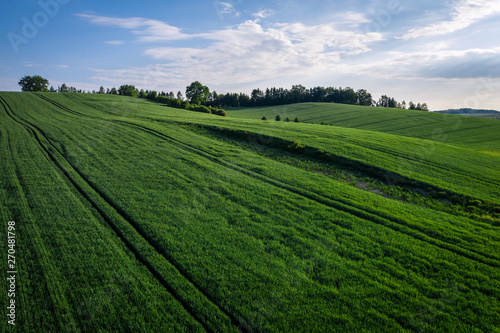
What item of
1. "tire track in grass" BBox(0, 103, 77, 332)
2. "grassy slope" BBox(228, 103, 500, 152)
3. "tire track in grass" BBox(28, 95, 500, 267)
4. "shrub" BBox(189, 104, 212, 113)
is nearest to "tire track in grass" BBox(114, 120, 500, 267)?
"tire track in grass" BBox(28, 95, 500, 267)

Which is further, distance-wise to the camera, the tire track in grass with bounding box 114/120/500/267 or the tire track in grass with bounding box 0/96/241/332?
the tire track in grass with bounding box 114/120/500/267

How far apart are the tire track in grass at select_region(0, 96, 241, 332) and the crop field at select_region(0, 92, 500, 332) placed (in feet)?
0.20

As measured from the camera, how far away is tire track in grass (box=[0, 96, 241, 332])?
7428 mm

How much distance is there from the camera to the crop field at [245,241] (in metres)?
7.62

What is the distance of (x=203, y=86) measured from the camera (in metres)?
92.7

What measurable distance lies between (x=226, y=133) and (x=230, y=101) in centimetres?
9530

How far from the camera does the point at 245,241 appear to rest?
10953 mm

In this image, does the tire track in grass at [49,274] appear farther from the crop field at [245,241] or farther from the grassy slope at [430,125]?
the grassy slope at [430,125]

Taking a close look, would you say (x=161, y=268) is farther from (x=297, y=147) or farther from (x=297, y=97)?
(x=297, y=97)

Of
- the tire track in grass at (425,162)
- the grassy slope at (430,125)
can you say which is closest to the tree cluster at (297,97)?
the grassy slope at (430,125)

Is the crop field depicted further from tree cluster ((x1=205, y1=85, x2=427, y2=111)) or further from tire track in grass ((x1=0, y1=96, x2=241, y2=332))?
tree cluster ((x1=205, y1=85, x2=427, y2=111))

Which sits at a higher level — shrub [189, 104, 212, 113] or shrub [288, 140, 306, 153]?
shrub [189, 104, 212, 113]

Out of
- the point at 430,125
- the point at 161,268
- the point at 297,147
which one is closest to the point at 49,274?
the point at 161,268

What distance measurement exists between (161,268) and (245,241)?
3.58 meters
